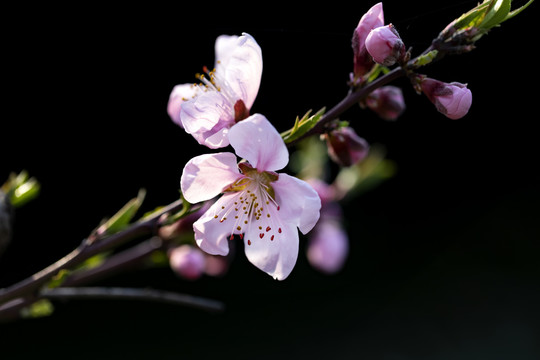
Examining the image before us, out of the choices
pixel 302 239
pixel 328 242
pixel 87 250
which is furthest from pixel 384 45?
pixel 302 239

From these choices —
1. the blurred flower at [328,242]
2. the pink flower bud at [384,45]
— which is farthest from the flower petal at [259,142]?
the blurred flower at [328,242]

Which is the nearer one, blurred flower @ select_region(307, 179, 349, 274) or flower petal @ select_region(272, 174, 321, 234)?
flower petal @ select_region(272, 174, 321, 234)

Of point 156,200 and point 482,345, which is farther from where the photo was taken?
point 482,345

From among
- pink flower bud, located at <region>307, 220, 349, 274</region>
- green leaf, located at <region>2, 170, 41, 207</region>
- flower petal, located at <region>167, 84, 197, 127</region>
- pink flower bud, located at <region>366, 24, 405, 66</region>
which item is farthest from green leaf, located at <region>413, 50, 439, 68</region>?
pink flower bud, located at <region>307, 220, 349, 274</region>

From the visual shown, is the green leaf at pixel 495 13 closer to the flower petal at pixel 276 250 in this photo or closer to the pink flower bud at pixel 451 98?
A: the pink flower bud at pixel 451 98

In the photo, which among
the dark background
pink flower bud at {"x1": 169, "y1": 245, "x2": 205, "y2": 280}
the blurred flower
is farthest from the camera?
the dark background

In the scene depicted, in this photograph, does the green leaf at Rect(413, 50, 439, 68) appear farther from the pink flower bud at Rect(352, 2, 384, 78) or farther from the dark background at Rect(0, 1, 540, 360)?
the dark background at Rect(0, 1, 540, 360)

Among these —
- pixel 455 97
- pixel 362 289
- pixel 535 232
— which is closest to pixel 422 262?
pixel 362 289

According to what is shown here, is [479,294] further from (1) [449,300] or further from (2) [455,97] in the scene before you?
(2) [455,97]
